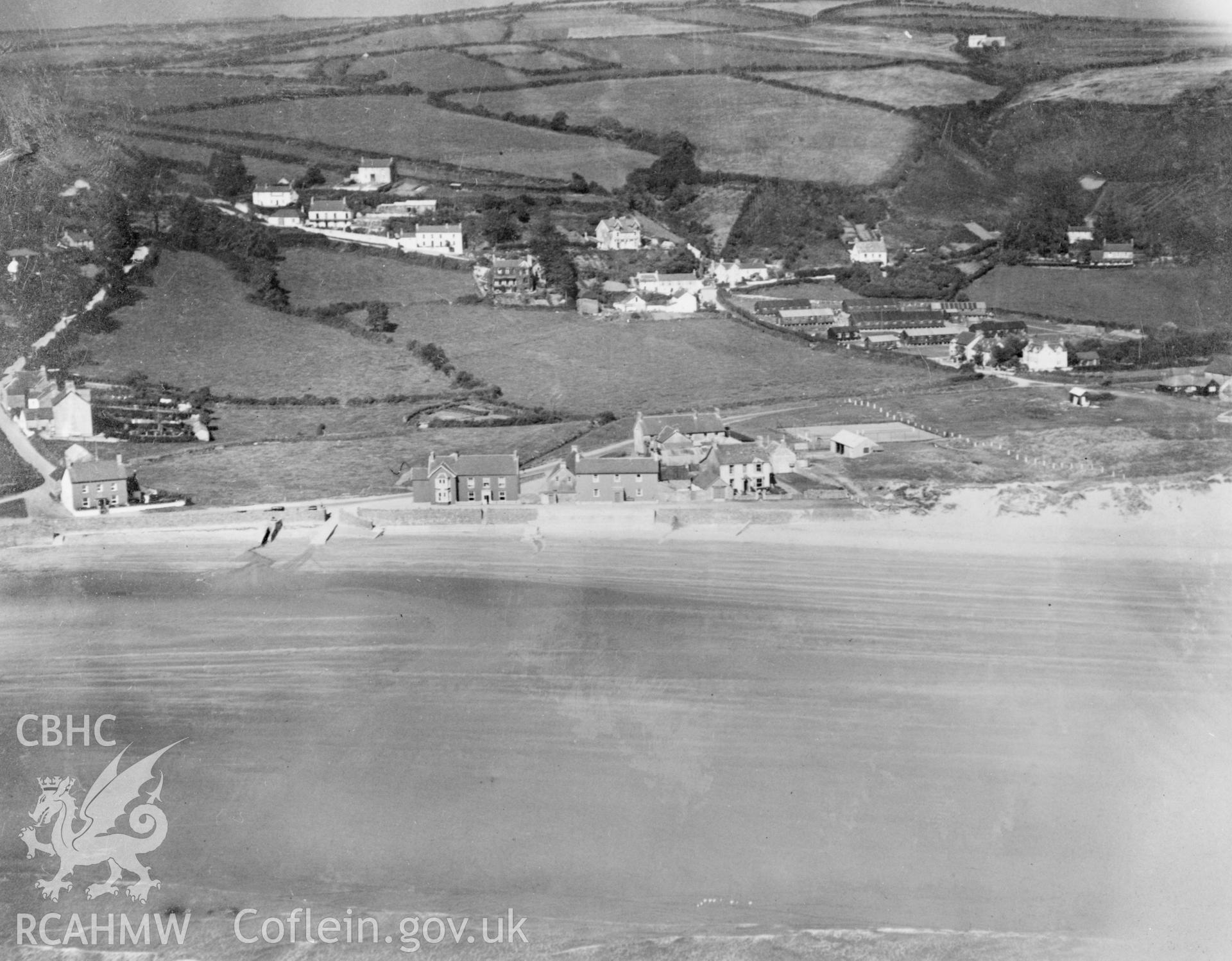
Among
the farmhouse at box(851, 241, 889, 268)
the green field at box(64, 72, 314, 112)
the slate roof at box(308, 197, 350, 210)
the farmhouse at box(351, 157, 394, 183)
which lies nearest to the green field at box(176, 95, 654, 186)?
the farmhouse at box(351, 157, 394, 183)

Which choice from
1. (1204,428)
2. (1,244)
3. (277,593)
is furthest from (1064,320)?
(1,244)

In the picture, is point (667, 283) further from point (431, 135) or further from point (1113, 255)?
point (1113, 255)

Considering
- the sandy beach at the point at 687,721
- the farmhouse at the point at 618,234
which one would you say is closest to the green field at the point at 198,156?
the farmhouse at the point at 618,234

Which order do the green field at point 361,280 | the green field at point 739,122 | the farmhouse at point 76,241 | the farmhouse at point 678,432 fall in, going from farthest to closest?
the green field at point 739,122, the green field at point 361,280, the farmhouse at point 76,241, the farmhouse at point 678,432

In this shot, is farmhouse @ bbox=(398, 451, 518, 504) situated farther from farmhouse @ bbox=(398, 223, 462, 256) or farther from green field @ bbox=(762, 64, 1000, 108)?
green field @ bbox=(762, 64, 1000, 108)

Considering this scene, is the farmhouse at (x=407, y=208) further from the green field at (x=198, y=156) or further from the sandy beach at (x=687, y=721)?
the sandy beach at (x=687, y=721)
